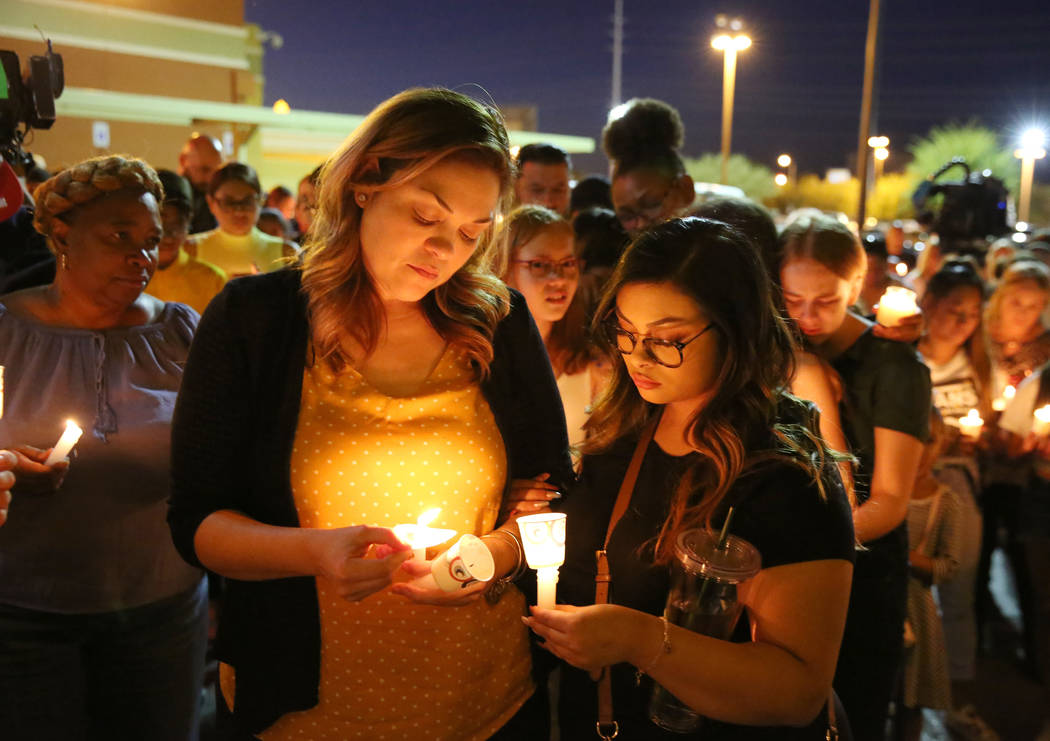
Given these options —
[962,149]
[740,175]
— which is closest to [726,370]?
[962,149]

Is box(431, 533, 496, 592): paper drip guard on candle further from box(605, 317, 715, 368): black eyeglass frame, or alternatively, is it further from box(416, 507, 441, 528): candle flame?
box(605, 317, 715, 368): black eyeglass frame

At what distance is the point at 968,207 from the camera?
25.9ft

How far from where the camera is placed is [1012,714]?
4.25 meters

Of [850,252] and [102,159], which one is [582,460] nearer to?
[850,252]

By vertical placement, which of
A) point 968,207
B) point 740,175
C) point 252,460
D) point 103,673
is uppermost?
point 740,175

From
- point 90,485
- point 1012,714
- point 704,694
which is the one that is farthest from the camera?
point 1012,714

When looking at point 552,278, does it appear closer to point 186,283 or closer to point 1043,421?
point 186,283

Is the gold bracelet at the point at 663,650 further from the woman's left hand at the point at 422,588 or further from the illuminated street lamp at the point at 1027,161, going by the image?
the illuminated street lamp at the point at 1027,161

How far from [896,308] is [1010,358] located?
10.6ft

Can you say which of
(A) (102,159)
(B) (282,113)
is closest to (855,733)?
(A) (102,159)

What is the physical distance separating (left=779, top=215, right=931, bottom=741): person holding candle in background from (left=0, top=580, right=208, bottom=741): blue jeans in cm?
235

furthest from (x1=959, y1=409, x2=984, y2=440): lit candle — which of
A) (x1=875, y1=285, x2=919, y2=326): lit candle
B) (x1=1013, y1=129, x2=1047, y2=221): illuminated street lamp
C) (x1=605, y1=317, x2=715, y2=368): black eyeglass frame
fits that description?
(x1=1013, y1=129, x2=1047, y2=221): illuminated street lamp

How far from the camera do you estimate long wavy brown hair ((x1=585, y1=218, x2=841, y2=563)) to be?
1.83 meters

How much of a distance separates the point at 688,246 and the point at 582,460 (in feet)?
2.28
